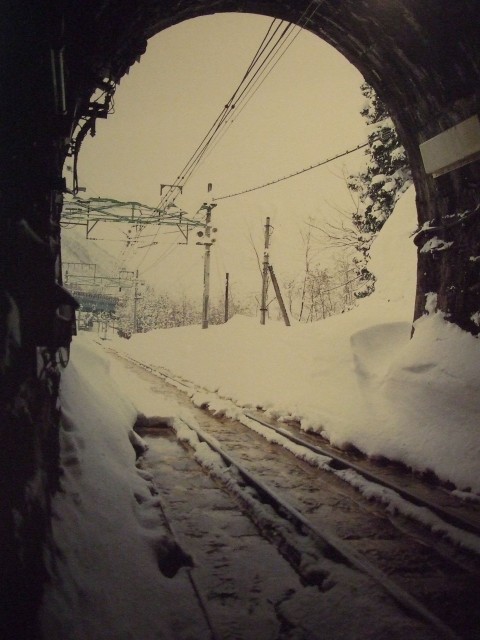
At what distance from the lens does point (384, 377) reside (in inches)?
314

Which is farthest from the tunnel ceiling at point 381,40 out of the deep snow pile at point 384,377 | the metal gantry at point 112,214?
the metal gantry at point 112,214

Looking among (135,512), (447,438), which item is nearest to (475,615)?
(135,512)

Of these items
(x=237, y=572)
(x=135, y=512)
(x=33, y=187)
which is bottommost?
(x=237, y=572)

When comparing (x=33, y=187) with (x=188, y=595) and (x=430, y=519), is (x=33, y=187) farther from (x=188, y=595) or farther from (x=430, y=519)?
(x=430, y=519)

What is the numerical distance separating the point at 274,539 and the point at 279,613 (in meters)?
1.10

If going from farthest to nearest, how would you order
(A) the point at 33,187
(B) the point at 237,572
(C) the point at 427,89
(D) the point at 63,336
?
(C) the point at 427,89 → (B) the point at 237,572 → (D) the point at 63,336 → (A) the point at 33,187

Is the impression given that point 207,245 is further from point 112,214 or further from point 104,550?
point 104,550

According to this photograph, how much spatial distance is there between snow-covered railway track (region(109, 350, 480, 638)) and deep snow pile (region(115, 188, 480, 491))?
118cm

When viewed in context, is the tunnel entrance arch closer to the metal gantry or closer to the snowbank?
the snowbank

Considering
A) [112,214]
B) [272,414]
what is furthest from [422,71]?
[112,214]

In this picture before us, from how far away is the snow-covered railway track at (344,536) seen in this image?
321cm

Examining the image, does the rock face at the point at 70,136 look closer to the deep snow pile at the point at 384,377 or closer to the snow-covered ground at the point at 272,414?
the snow-covered ground at the point at 272,414

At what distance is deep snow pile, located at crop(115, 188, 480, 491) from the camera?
6.15 meters

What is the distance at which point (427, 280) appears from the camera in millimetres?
7516
